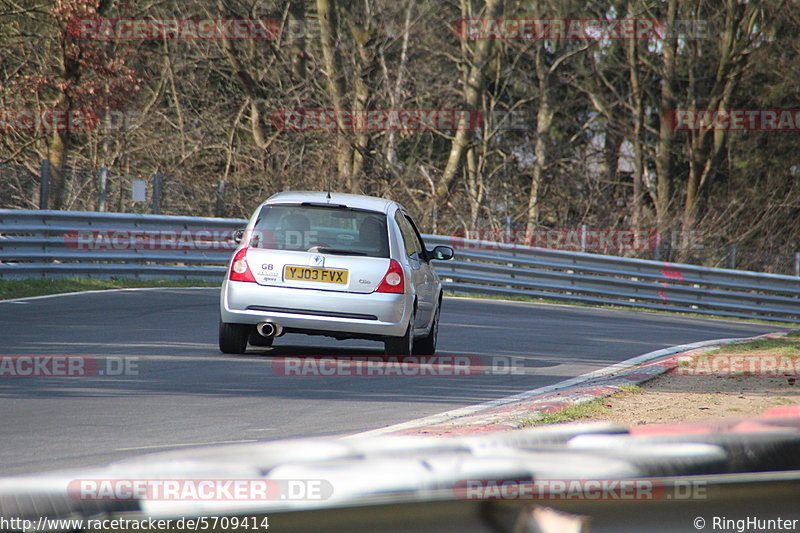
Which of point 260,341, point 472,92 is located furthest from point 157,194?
point 472,92

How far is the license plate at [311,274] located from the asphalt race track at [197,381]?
2.82 ft

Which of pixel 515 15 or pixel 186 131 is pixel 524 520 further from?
pixel 515 15

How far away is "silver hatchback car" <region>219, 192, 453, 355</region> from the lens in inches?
390

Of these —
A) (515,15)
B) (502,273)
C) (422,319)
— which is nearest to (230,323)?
(422,319)

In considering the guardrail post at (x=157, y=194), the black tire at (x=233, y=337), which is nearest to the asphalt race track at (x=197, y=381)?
the black tire at (x=233, y=337)

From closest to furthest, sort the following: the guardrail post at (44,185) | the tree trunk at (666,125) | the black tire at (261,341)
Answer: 1. the black tire at (261,341)
2. the guardrail post at (44,185)
3. the tree trunk at (666,125)

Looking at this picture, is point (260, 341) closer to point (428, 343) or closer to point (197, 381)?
point (428, 343)

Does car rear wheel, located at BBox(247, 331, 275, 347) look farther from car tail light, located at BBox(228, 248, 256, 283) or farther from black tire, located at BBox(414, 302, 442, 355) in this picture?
black tire, located at BBox(414, 302, 442, 355)

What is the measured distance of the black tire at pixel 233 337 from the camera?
Answer: 33.5 ft

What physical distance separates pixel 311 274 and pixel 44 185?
1013cm

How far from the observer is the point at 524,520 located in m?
2.28

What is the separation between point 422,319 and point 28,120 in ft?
57.3

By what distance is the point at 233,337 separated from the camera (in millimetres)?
10266

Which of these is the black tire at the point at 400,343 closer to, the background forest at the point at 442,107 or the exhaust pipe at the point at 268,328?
the exhaust pipe at the point at 268,328
